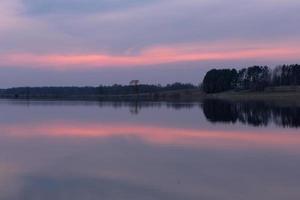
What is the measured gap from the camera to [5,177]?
10602 millimetres

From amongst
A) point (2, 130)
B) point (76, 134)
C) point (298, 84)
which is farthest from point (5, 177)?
point (298, 84)

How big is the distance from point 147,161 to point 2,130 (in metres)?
11.9

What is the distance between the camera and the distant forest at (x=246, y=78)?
330 feet

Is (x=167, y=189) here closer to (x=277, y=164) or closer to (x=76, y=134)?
(x=277, y=164)

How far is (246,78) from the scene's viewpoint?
10400 cm

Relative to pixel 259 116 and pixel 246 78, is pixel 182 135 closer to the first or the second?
pixel 259 116

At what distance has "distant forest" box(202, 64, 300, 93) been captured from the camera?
10050cm

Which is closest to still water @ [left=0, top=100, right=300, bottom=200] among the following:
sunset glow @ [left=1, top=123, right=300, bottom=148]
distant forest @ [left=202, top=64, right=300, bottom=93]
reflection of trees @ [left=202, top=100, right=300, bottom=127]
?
sunset glow @ [left=1, top=123, right=300, bottom=148]

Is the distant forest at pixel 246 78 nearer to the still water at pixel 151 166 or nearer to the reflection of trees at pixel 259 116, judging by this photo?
the reflection of trees at pixel 259 116

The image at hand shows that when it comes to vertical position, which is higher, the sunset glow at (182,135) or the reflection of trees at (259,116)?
the sunset glow at (182,135)

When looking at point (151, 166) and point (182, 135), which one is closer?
point (151, 166)

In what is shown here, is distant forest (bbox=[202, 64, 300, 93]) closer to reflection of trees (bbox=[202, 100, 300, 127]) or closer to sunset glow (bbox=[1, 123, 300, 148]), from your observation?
reflection of trees (bbox=[202, 100, 300, 127])

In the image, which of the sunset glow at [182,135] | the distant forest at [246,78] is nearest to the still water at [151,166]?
the sunset glow at [182,135]

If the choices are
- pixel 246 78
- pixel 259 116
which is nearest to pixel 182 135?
pixel 259 116
